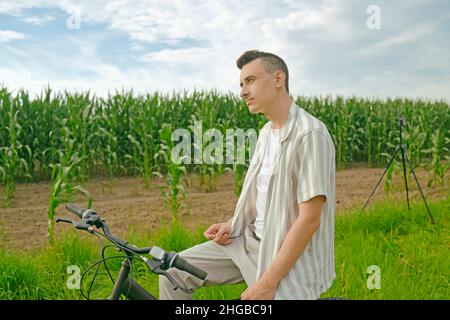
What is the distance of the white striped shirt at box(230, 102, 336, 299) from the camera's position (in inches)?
72.4

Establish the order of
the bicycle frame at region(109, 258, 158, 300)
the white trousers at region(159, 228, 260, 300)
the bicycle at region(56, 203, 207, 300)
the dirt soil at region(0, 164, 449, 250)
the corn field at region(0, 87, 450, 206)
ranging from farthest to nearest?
the corn field at region(0, 87, 450, 206)
the dirt soil at region(0, 164, 449, 250)
the white trousers at region(159, 228, 260, 300)
the bicycle frame at region(109, 258, 158, 300)
the bicycle at region(56, 203, 207, 300)

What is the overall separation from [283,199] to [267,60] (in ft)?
1.75

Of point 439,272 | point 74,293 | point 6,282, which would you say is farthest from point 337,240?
point 6,282

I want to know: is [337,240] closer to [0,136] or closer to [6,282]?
[6,282]

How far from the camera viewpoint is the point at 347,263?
3.95 m

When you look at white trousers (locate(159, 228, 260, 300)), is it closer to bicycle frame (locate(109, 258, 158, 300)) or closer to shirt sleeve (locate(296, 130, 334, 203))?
bicycle frame (locate(109, 258, 158, 300))

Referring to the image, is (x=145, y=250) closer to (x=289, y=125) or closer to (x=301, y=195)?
(x=301, y=195)

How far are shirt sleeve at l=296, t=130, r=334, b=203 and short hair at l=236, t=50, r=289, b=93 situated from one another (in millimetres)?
296

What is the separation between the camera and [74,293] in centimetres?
355

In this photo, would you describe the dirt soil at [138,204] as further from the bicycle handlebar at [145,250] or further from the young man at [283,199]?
the bicycle handlebar at [145,250]

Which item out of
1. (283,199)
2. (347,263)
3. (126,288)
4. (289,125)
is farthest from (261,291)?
(347,263)

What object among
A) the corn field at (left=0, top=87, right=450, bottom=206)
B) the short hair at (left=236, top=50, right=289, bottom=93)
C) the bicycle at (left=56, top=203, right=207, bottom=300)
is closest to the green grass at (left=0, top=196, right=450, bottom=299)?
the bicycle at (left=56, top=203, right=207, bottom=300)

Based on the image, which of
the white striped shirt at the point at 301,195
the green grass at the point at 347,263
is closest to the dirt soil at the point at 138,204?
the green grass at the point at 347,263
